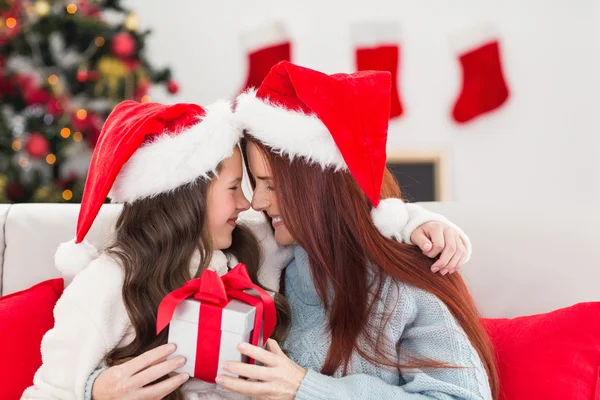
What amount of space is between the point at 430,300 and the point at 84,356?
68cm

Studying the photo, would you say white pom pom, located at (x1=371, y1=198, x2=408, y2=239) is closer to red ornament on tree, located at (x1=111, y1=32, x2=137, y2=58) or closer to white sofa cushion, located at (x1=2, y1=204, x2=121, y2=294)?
white sofa cushion, located at (x1=2, y1=204, x2=121, y2=294)

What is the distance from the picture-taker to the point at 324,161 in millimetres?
1190

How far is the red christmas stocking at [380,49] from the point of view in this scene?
308 centimetres

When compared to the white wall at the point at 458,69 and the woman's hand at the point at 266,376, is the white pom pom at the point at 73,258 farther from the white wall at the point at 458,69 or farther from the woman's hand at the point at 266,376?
the white wall at the point at 458,69

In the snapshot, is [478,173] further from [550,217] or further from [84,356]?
[84,356]

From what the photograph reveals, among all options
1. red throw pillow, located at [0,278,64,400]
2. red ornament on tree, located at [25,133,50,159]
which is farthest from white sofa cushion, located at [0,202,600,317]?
red ornament on tree, located at [25,133,50,159]

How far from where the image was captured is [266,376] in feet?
3.40

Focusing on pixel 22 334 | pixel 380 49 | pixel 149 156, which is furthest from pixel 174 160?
pixel 380 49

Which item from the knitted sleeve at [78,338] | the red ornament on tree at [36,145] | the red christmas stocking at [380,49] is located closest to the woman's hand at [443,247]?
the knitted sleeve at [78,338]

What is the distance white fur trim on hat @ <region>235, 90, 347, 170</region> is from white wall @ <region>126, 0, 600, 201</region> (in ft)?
6.65

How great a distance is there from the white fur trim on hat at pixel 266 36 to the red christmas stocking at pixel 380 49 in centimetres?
38

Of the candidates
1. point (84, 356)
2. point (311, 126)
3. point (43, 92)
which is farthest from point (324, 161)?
point (43, 92)

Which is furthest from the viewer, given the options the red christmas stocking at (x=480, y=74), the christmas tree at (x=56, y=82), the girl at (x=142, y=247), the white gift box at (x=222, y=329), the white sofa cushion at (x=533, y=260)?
the red christmas stocking at (x=480, y=74)

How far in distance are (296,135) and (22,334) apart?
0.76m
